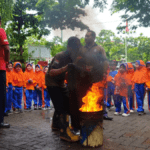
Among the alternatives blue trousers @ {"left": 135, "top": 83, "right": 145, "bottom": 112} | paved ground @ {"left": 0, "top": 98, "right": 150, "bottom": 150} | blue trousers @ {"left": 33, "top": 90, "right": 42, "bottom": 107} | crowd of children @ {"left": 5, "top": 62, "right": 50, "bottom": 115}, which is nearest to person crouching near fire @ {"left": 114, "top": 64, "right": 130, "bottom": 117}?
blue trousers @ {"left": 135, "top": 83, "right": 145, "bottom": 112}

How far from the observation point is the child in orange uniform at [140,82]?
721 centimetres

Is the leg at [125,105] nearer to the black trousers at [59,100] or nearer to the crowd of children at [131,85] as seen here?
the crowd of children at [131,85]

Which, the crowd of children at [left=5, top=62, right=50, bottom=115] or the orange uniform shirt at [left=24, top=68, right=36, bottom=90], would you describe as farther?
the orange uniform shirt at [left=24, top=68, right=36, bottom=90]

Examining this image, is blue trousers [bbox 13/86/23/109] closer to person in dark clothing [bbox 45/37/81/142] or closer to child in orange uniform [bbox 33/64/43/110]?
child in orange uniform [bbox 33/64/43/110]

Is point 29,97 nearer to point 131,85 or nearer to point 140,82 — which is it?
point 131,85

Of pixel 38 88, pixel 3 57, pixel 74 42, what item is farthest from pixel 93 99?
pixel 38 88

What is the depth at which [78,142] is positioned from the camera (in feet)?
13.0

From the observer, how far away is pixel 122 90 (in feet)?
22.9

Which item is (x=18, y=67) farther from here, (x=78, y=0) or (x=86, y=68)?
(x=86, y=68)

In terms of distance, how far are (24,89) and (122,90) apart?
13.0ft

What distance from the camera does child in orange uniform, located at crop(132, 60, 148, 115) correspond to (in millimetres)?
7215

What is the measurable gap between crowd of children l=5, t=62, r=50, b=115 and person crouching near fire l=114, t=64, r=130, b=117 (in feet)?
9.86

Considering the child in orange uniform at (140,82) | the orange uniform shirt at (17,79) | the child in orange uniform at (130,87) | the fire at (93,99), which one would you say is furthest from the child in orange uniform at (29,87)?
the fire at (93,99)

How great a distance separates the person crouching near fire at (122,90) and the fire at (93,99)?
11.4ft
